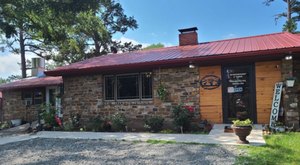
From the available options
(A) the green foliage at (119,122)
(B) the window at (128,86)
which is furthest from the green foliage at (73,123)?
(A) the green foliage at (119,122)

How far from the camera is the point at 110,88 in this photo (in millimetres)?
11414

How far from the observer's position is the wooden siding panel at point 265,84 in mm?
9023

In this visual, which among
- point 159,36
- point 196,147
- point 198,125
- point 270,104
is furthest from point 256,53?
point 159,36

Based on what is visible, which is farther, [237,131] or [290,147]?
[237,131]

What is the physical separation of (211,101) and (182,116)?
1297mm

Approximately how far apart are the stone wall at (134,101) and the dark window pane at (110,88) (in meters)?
0.18

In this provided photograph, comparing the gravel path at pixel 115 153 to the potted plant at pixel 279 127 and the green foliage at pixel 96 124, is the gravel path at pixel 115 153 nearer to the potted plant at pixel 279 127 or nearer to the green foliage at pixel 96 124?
the potted plant at pixel 279 127

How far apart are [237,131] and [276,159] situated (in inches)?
58.0

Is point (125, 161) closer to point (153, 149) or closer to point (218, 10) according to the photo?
point (153, 149)

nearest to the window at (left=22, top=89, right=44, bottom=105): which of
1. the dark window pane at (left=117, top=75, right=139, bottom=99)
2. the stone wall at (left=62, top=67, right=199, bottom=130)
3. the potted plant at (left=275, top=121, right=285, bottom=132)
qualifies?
the stone wall at (left=62, top=67, right=199, bottom=130)

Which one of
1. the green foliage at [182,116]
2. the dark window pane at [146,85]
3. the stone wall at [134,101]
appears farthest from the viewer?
the dark window pane at [146,85]

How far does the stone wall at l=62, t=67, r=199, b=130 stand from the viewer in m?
9.98

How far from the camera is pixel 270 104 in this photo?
29.6 feet

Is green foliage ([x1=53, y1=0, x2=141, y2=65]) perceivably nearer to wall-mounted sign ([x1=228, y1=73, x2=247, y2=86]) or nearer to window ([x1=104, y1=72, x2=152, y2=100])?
window ([x1=104, y1=72, x2=152, y2=100])
